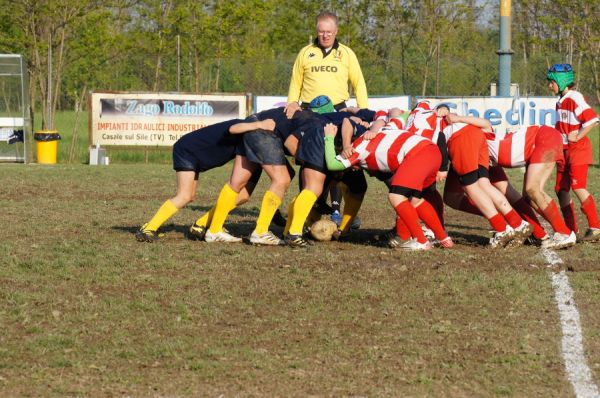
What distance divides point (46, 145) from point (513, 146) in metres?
16.5

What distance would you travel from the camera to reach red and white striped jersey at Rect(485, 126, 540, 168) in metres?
10.3

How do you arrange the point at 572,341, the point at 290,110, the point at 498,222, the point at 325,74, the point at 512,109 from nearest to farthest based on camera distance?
1. the point at 572,341
2. the point at 498,222
3. the point at 290,110
4. the point at 325,74
5. the point at 512,109

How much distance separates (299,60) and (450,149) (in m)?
2.47

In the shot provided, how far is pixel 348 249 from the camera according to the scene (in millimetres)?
10383

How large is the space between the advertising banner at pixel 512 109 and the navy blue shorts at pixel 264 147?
44.8ft

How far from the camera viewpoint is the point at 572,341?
6.57 metres

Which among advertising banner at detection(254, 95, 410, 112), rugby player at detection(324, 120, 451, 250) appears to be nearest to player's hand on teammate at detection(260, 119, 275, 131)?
rugby player at detection(324, 120, 451, 250)

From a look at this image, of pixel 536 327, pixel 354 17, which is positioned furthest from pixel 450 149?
pixel 354 17

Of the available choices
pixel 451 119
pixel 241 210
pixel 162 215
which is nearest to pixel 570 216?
pixel 451 119

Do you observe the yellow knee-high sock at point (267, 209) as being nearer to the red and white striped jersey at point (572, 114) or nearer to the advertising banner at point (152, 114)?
the red and white striped jersey at point (572, 114)

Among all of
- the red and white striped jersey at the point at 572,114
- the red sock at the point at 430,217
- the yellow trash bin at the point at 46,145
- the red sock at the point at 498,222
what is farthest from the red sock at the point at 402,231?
the yellow trash bin at the point at 46,145

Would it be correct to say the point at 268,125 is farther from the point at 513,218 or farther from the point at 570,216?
the point at 570,216

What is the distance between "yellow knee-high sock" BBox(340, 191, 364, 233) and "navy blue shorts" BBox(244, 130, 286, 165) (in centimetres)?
104

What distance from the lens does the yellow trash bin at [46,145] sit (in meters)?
24.8
